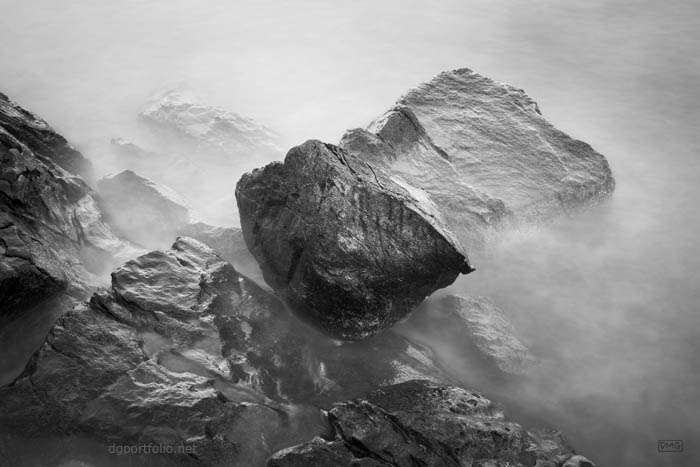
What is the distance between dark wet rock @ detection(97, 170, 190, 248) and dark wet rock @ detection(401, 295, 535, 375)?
5290 mm

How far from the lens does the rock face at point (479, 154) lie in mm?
10914

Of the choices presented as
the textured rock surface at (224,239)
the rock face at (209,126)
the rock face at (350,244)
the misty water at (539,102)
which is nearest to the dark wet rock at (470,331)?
the misty water at (539,102)

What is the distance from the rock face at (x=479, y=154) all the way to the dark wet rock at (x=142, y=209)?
3928 mm

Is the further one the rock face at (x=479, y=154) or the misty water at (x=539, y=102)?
the rock face at (x=479, y=154)

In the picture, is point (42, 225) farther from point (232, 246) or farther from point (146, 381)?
point (146, 381)

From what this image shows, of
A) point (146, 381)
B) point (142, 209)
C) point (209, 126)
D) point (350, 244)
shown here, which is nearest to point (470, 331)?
point (350, 244)

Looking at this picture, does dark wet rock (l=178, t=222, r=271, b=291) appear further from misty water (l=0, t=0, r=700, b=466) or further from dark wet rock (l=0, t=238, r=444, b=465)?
Result: misty water (l=0, t=0, r=700, b=466)

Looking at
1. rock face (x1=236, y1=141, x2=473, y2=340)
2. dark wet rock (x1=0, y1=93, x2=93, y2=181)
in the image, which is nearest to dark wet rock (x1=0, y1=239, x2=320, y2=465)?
rock face (x1=236, y1=141, x2=473, y2=340)

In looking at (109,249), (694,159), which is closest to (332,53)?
(694,159)

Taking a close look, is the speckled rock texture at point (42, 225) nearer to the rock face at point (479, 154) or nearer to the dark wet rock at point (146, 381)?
the dark wet rock at point (146, 381)

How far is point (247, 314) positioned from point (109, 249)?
3.32 m

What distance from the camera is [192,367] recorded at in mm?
7324

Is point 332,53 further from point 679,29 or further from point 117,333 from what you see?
point 117,333

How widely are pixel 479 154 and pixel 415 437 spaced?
25.1 ft
